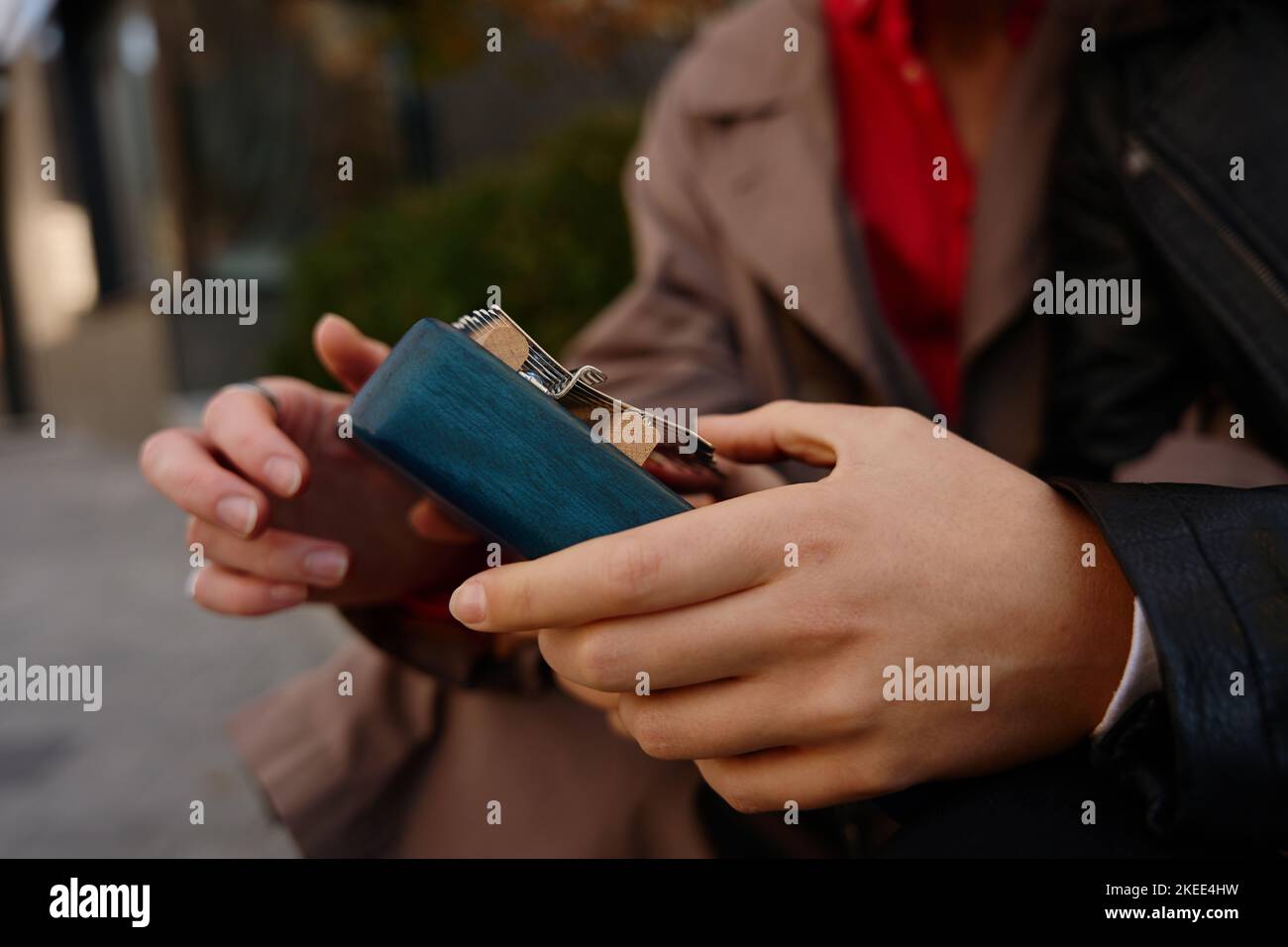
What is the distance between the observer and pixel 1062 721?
75cm

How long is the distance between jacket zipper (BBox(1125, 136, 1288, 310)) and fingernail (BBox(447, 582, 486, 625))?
33.7 inches

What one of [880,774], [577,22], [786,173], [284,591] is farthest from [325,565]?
[577,22]

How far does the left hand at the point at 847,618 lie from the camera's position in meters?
0.67

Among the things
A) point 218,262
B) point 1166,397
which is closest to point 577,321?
point 1166,397

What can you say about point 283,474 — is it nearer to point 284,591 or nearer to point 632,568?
point 284,591

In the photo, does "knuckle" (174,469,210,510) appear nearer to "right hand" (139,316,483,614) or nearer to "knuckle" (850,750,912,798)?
"right hand" (139,316,483,614)

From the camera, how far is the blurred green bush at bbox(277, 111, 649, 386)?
4359 millimetres

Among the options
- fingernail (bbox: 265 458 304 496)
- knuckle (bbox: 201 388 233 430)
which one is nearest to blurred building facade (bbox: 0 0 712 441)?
knuckle (bbox: 201 388 233 430)

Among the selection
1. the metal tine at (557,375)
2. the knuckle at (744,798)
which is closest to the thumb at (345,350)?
the metal tine at (557,375)

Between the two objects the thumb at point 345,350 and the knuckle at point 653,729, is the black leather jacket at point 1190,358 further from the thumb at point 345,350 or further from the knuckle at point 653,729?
the thumb at point 345,350

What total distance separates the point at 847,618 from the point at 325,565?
58 centimetres

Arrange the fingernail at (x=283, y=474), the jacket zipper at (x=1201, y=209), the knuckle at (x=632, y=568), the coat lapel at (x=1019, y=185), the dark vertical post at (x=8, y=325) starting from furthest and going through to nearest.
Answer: the dark vertical post at (x=8, y=325) < the coat lapel at (x=1019, y=185) < the jacket zipper at (x=1201, y=209) < the fingernail at (x=283, y=474) < the knuckle at (x=632, y=568)

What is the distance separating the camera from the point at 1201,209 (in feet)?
3.53

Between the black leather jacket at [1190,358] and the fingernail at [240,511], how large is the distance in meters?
0.71
